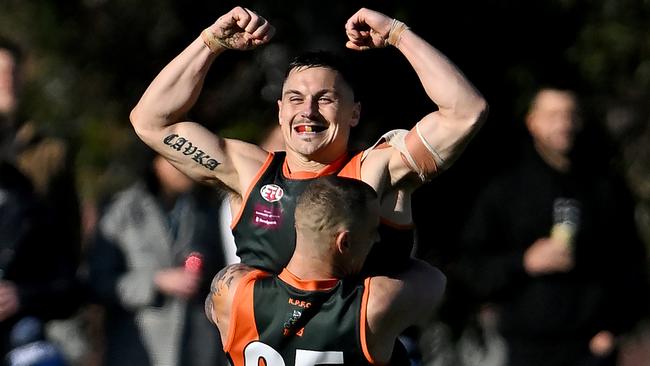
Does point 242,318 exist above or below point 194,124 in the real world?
below

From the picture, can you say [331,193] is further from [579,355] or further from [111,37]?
[111,37]

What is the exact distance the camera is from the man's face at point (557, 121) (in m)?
8.85

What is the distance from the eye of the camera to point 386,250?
613 cm

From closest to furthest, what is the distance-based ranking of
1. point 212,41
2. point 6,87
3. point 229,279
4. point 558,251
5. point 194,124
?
1. point 229,279
2. point 212,41
3. point 194,124
4. point 6,87
5. point 558,251

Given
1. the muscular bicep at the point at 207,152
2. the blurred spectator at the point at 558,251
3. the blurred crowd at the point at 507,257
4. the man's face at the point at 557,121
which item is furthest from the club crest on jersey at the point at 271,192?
the man's face at the point at 557,121

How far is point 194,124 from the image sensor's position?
6473 mm

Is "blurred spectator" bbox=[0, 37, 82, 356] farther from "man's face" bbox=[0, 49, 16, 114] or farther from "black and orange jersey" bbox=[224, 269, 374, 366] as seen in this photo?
"black and orange jersey" bbox=[224, 269, 374, 366]

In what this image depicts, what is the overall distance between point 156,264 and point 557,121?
2.16 m

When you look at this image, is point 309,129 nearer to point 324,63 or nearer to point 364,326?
point 324,63

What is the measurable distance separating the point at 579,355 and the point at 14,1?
521 cm

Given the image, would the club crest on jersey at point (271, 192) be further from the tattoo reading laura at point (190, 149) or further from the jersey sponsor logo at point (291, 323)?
the jersey sponsor logo at point (291, 323)

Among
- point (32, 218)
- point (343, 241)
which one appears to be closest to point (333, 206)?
point (343, 241)

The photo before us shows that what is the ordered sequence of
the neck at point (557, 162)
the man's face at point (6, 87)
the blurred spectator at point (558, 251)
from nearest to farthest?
the man's face at point (6, 87)
the blurred spectator at point (558, 251)
the neck at point (557, 162)

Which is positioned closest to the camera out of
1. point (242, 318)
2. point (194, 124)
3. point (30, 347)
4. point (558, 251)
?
point (242, 318)
